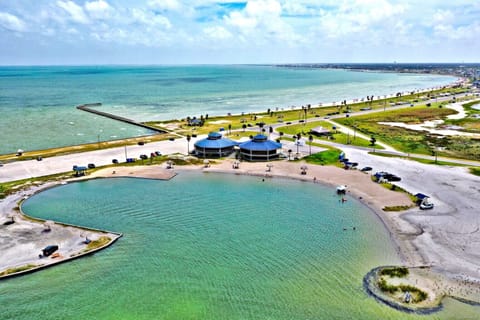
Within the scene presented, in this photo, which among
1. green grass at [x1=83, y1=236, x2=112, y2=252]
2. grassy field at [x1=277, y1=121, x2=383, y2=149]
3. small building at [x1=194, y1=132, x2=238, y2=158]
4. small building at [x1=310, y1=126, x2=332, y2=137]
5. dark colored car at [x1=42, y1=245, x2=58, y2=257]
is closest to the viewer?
dark colored car at [x1=42, y1=245, x2=58, y2=257]

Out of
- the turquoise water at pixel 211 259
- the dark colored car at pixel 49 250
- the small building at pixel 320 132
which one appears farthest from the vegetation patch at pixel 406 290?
the small building at pixel 320 132

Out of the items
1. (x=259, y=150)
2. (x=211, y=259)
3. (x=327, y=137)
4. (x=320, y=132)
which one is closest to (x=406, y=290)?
(x=211, y=259)

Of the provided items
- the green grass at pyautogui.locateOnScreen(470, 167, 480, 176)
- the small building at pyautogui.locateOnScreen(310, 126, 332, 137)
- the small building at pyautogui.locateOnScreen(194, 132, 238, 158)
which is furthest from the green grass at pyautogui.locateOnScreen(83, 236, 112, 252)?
the small building at pyautogui.locateOnScreen(310, 126, 332, 137)

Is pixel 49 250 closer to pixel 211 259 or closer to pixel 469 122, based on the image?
pixel 211 259

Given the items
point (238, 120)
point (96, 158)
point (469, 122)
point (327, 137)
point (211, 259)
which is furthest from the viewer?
point (238, 120)

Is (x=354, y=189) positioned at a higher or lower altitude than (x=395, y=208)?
higher

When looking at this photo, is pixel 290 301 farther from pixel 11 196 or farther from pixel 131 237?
pixel 11 196

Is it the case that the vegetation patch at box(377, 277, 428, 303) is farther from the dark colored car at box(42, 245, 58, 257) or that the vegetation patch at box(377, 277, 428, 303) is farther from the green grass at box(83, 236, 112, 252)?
the dark colored car at box(42, 245, 58, 257)
